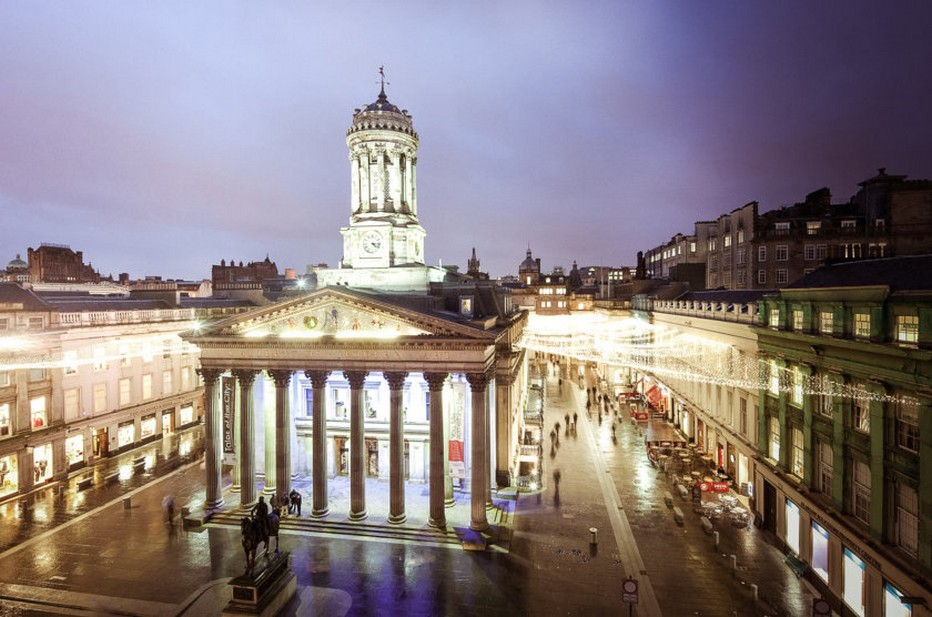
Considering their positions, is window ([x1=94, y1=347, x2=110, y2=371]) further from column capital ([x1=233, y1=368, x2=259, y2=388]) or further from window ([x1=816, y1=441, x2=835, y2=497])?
window ([x1=816, y1=441, x2=835, y2=497])

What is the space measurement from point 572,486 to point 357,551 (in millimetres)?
15751

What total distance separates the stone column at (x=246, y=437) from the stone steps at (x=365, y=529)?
4.95ft

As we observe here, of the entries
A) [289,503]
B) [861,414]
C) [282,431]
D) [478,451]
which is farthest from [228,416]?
[861,414]

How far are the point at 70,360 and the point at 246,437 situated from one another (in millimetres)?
19940

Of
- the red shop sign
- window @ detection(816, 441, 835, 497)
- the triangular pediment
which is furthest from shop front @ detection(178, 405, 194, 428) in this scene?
window @ detection(816, 441, 835, 497)

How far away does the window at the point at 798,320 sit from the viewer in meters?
23.7

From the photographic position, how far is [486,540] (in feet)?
81.3

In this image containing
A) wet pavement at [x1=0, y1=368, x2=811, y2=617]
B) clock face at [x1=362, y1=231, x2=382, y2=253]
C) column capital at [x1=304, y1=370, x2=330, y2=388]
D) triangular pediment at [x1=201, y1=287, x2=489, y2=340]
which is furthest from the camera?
clock face at [x1=362, y1=231, x2=382, y2=253]

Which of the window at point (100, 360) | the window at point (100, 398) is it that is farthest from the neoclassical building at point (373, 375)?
the window at point (100, 398)

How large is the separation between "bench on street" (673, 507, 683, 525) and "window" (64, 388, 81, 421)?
44072mm

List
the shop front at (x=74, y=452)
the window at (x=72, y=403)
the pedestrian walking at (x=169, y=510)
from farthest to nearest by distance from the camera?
the window at (x=72, y=403), the shop front at (x=74, y=452), the pedestrian walking at (x=169, y=510)

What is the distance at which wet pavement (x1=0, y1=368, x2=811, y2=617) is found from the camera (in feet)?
66.0

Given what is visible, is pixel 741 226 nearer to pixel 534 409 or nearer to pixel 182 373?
pixel 534 409

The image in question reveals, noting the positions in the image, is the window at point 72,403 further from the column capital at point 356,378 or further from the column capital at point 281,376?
the column capital at point 356,378
